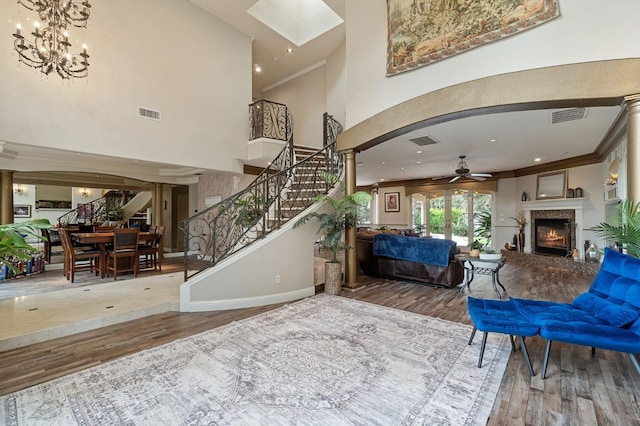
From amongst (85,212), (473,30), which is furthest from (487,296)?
(85,212)

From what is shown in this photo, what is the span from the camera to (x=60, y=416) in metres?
2.02

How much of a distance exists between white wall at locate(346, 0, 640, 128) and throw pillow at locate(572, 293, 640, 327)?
105 inches

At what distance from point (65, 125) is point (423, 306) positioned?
6.91m

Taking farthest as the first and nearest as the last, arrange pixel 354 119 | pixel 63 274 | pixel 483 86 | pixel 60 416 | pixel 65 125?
1. pixel 63 274
2. pixel 354 119
3. pixel 65 125
4. pixel 483 86
5. pixel 60 416

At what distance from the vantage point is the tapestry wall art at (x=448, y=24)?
11.4ft

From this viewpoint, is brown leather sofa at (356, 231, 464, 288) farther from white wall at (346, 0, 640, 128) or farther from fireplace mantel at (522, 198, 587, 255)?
fireplace mantel at (522, 198, 587, 255)

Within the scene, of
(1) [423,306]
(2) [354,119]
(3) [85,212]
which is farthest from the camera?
(3) [85,212]

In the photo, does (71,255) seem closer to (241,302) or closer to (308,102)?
(241,302)

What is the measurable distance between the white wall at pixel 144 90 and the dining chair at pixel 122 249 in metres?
1.61

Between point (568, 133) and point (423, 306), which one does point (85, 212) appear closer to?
point (423, 306)

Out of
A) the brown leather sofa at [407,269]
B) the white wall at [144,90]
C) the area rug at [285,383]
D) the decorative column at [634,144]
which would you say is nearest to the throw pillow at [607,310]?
the area rug at [285,383]

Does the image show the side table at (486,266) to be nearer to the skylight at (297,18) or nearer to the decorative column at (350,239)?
the decorative column at (350,239)

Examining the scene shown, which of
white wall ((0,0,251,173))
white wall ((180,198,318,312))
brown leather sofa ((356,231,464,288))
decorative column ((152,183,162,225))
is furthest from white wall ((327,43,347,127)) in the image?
decorative column ((152,183,162,225))

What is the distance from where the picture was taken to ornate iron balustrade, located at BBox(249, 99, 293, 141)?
744 cm
